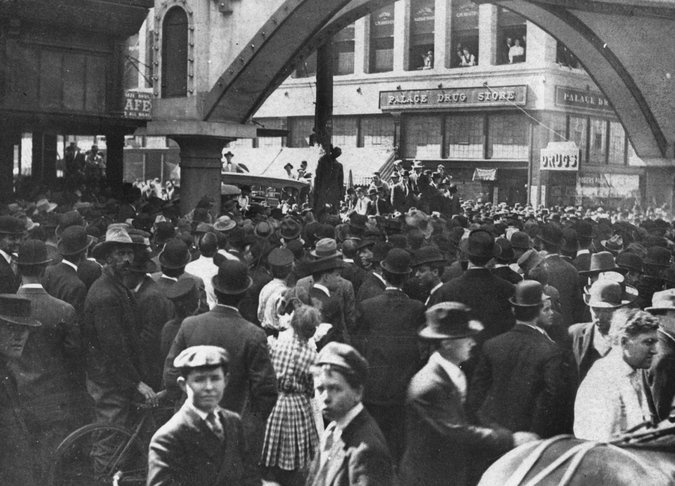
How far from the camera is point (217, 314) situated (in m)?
5.48

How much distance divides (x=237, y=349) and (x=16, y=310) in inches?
54.5

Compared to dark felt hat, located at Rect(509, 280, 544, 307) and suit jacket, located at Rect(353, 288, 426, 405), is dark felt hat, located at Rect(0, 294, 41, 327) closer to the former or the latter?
suit jacket, located at Rect(353, 288, 426, 405)

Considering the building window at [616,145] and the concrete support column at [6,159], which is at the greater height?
the building window at [616,145]

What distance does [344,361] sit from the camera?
4383mm

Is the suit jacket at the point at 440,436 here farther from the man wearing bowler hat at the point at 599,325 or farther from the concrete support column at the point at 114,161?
the concrete support column at the point at 114,161

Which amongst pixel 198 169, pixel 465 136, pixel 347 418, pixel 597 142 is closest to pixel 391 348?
pixel 347 418

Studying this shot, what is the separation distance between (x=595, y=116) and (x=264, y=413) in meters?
39.9

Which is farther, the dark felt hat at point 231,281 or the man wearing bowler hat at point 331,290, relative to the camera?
the man wearing bowler hat at point 331,290

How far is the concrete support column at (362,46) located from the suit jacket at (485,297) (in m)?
40.3

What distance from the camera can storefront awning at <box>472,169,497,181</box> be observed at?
40.7 m

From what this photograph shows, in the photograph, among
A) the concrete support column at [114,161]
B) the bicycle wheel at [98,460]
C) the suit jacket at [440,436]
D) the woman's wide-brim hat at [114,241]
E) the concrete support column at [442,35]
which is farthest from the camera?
the concrete support column at [442,35]

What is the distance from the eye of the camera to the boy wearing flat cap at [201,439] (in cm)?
424

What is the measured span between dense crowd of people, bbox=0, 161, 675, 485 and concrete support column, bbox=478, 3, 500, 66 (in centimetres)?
3327

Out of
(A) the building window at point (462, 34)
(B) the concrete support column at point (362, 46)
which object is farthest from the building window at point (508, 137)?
(B) the concrete support column at point (362, 46)
